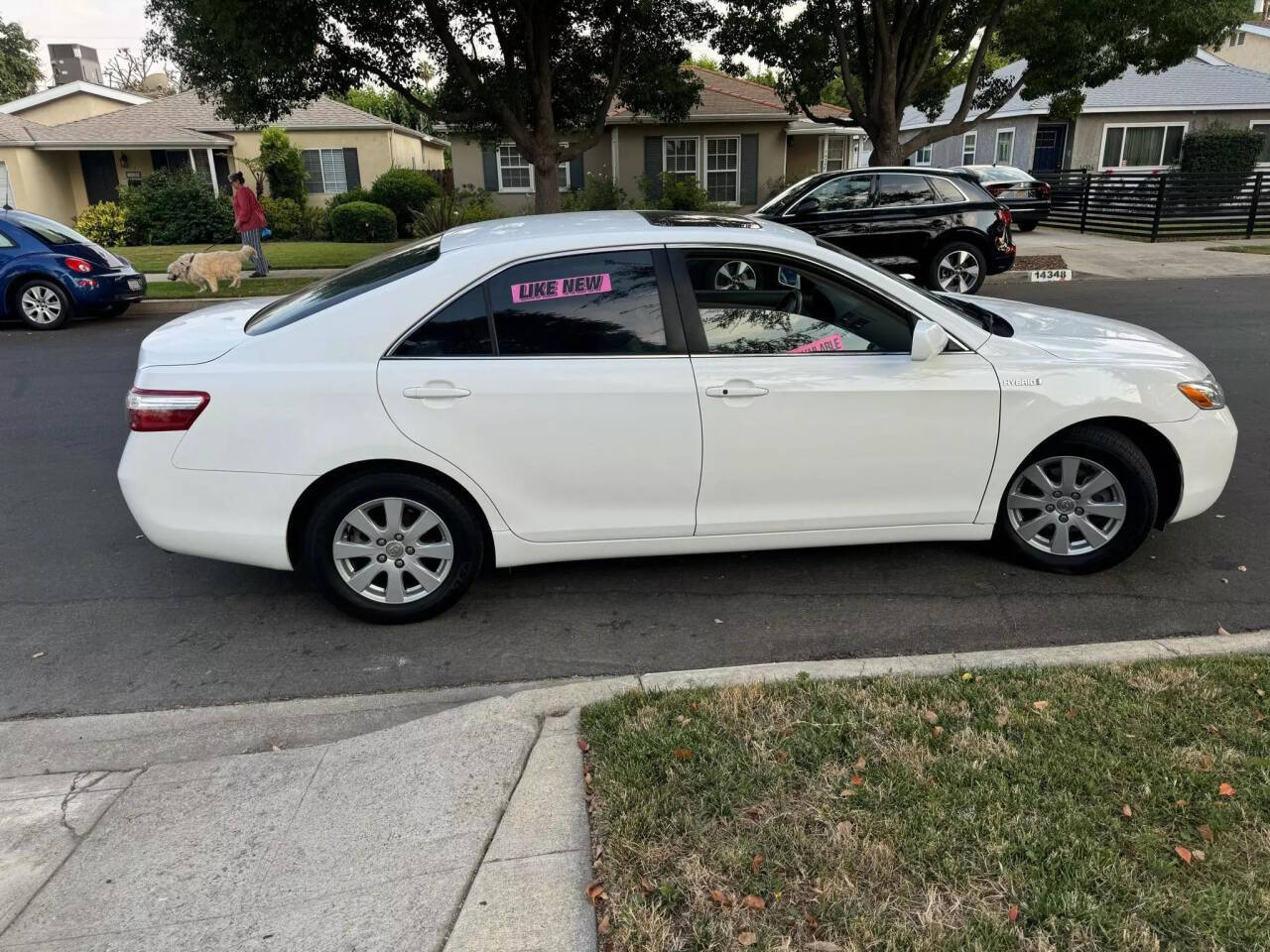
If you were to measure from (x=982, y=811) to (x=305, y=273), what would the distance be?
53.0ft

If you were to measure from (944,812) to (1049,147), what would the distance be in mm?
33293

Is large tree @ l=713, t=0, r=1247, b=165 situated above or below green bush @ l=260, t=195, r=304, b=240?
above

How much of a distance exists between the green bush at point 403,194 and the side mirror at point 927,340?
75.2 ft

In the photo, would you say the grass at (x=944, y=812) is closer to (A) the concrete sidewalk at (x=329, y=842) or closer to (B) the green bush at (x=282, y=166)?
(A) the concrete sidewalk at (x=329, y=842)

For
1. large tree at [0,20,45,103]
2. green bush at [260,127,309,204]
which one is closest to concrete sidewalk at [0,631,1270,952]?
green bush at [260,127,309,204]

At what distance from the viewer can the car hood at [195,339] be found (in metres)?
3.93

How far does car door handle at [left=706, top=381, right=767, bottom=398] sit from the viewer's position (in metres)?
3.89

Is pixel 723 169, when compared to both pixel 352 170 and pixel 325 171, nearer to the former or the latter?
pixel 352 170

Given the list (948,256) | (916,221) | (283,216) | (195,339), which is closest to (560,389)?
(195,339)

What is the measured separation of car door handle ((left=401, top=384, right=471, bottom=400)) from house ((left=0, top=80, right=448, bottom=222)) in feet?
85.8

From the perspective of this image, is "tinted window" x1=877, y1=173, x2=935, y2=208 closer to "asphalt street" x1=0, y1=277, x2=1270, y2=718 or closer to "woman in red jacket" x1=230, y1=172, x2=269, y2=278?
"asphalt street" x1=0, y1=277, x2=1270, y2=718

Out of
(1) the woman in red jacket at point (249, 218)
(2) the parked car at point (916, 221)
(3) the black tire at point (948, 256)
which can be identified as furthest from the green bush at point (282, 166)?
(3) the black tire at point (948, 256)

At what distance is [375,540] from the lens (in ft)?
13.0

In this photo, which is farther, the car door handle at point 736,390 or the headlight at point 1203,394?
the headlight at point 1203,394
